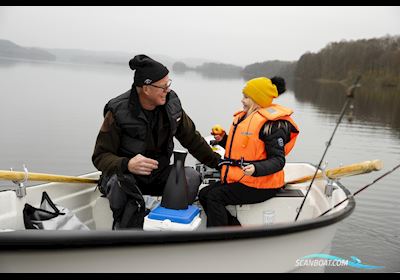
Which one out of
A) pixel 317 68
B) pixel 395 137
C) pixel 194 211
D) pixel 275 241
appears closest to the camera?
pixel 275 241

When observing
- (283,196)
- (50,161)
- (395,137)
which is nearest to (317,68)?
(395,137)

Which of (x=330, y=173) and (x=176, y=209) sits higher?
(x=330, y=173)

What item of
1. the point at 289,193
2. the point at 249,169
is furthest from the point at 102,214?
the point at 289,193

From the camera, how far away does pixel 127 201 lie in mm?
2947

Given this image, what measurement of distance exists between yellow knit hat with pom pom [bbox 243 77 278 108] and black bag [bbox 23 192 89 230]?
62.6 inches

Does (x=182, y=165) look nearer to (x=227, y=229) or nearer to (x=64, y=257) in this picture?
(x=227, y=229)

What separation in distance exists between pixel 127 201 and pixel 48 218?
55cm

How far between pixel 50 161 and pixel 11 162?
2.42 ft

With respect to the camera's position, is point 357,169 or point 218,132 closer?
point 357,169

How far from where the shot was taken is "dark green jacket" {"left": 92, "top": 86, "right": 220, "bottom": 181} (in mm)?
2891

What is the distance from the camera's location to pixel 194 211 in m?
2.82

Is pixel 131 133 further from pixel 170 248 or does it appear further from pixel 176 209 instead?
pixel 170 248

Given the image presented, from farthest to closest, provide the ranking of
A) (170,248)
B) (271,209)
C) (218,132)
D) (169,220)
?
(218,132)
(271,209)
(169,220)
(170,248)

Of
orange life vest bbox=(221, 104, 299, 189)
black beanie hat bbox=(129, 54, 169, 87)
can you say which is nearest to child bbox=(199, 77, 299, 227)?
orange life vest bbox=(221, 104, 299, 189)
